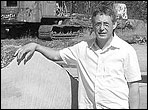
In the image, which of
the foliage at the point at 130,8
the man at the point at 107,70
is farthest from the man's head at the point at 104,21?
the foliage at the point at 130,8

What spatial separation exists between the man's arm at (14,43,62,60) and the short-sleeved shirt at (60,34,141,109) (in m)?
0.29

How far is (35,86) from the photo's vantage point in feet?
8.17

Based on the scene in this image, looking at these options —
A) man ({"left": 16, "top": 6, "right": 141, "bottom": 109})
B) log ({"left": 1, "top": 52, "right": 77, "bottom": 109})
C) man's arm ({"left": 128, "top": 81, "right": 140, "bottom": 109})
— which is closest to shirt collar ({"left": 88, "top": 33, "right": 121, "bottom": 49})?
man ({"left": 16, "top": 6, "right": 141, "bottom": 109})

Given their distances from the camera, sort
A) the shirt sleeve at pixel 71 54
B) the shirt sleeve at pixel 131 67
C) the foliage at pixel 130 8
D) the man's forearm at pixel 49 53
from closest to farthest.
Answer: the shirt sleeve at pixel 131 67 → the shirt sleeve at pixel 71 54 → the man's forearm at pixel 49 53 → the foliage at pixel 130 8

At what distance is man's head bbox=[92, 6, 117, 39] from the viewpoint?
2.25 m

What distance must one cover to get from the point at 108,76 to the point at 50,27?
1113 centimetres

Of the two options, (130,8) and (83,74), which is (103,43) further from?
(130,8)

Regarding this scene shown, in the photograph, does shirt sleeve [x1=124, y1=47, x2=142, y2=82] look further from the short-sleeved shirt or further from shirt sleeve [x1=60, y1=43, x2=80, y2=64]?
shirt sleeve [x1=60, y1=43, x2=80, y2=64]

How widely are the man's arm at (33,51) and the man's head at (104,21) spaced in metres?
0.36

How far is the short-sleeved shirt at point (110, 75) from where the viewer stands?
7.23 feet

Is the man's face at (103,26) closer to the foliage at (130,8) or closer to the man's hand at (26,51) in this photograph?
the man's hand at (26,51)

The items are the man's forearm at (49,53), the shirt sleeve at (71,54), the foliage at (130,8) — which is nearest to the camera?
the shirt sleeve at (71,54)

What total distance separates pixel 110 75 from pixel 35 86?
55cm

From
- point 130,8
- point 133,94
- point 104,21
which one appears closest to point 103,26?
point 104,21
